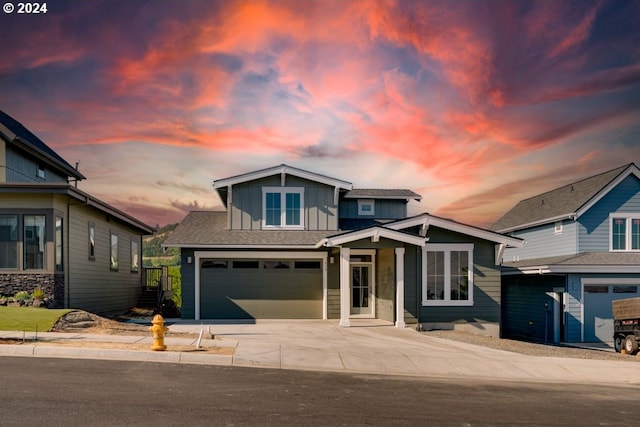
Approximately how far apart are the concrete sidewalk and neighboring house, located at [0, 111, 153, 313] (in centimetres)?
393

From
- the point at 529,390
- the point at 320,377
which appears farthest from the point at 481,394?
the point at 320,377

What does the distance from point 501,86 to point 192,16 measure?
58.9ft

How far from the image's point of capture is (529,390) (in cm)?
1211

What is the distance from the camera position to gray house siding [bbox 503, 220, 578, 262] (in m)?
27.6

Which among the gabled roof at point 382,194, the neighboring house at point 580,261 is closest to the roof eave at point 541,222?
the neighboring house at point 580,261

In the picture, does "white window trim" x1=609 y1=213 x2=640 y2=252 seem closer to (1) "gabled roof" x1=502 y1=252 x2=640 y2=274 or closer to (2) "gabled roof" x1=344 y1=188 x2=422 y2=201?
(1) "gabled roof" x1=502 y1=252 x2=640 y2=274

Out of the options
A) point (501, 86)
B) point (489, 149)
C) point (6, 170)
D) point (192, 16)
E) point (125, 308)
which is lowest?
point (125, 308)

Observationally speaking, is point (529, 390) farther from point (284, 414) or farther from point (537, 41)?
point (537, 41)

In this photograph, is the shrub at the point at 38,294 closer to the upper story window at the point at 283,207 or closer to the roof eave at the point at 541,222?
the upper story window at the point at 283,207

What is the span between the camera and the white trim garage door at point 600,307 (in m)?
25.5

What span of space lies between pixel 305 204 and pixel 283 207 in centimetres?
94

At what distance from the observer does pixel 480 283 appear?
22969 millimetres

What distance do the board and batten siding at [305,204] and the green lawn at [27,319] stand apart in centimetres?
906

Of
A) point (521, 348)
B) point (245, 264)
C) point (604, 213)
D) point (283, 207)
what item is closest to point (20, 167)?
point (245, 264)
